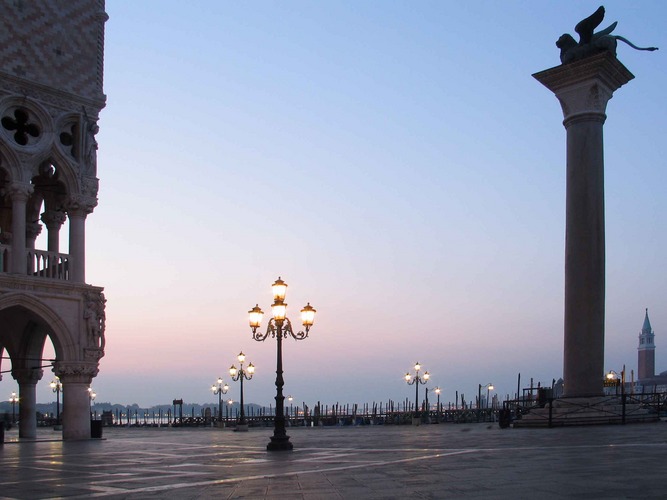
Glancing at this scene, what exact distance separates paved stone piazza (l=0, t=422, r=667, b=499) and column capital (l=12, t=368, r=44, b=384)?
1376cm

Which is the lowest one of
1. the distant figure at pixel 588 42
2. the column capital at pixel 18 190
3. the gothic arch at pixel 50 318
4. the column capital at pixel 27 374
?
the column capital at pixel 27 374

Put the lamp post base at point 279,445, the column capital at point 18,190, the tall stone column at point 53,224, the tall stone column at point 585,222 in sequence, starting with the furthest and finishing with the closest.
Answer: the tall stone column at point 53,224 → the column capital at point 18,190 → the tall stone column at point 585,222 → the lamp post base at point 279,445

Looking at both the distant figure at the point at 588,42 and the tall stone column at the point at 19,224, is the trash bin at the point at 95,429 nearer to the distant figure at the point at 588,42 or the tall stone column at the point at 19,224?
the tall stone column at the point at 19,224

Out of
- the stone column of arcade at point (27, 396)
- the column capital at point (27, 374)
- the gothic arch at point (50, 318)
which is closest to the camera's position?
the gothic arch at point (50, 318)

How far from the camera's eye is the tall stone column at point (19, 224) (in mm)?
28969

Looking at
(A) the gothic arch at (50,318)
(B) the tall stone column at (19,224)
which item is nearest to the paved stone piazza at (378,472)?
(A) the gothic arch at (50,318)

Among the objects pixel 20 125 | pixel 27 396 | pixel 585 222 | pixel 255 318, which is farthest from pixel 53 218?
pixel 585 222

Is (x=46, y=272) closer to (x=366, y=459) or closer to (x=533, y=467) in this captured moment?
(x=366, y=459)

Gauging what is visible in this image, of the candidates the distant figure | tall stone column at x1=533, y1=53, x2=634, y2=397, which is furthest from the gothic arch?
the distant figure

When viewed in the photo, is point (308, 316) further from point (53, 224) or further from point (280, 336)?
point (53, 224)

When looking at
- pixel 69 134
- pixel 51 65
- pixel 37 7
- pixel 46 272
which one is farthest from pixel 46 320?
pixel 37 7

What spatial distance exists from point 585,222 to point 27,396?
22.6 meters

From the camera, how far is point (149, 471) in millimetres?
15172

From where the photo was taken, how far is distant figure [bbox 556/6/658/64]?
25906 millimetres
